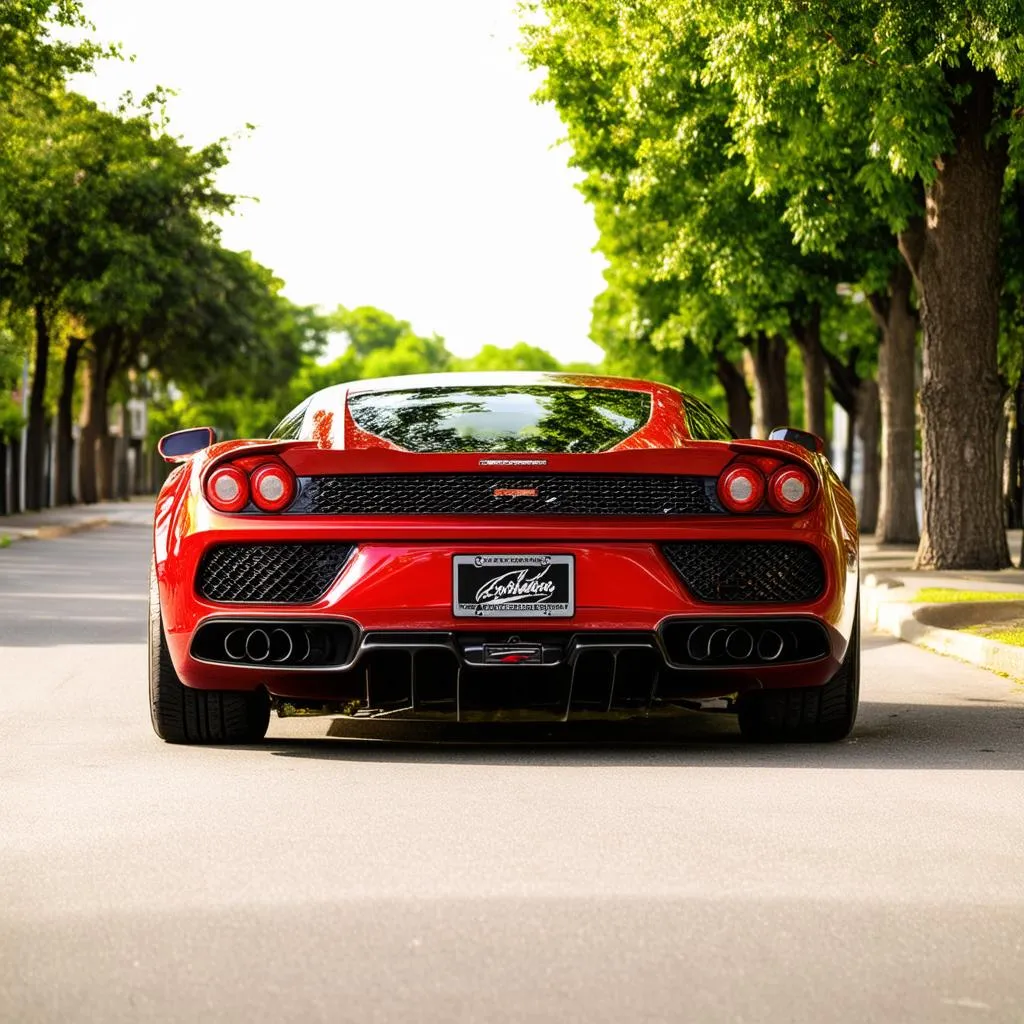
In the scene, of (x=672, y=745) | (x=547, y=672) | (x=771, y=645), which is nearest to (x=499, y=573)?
(x=547, y=672)

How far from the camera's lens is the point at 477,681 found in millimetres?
7355

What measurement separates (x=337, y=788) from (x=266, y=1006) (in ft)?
9.22

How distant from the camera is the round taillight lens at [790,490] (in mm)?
7410

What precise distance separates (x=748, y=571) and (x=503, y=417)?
3.74ft

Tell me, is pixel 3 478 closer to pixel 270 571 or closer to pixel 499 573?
pixel 270 571

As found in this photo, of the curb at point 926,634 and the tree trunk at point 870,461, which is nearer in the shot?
the curb at point 926,634

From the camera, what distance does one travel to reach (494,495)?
287 inches

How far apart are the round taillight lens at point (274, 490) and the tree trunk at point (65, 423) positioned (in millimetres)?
47053

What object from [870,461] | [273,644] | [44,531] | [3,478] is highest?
[870,461]

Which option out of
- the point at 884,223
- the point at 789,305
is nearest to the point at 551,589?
the point at 884,223

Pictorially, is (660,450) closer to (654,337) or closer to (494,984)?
(494,984)

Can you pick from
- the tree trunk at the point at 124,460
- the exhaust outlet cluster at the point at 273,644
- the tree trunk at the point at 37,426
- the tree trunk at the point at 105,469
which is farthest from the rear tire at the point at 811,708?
the tree trunk at the point at 124,460

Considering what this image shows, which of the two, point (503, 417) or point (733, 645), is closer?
point (733, 645)

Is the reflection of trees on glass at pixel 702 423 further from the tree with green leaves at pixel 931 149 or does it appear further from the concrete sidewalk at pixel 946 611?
the tree with green leaves at pixel 931 149
